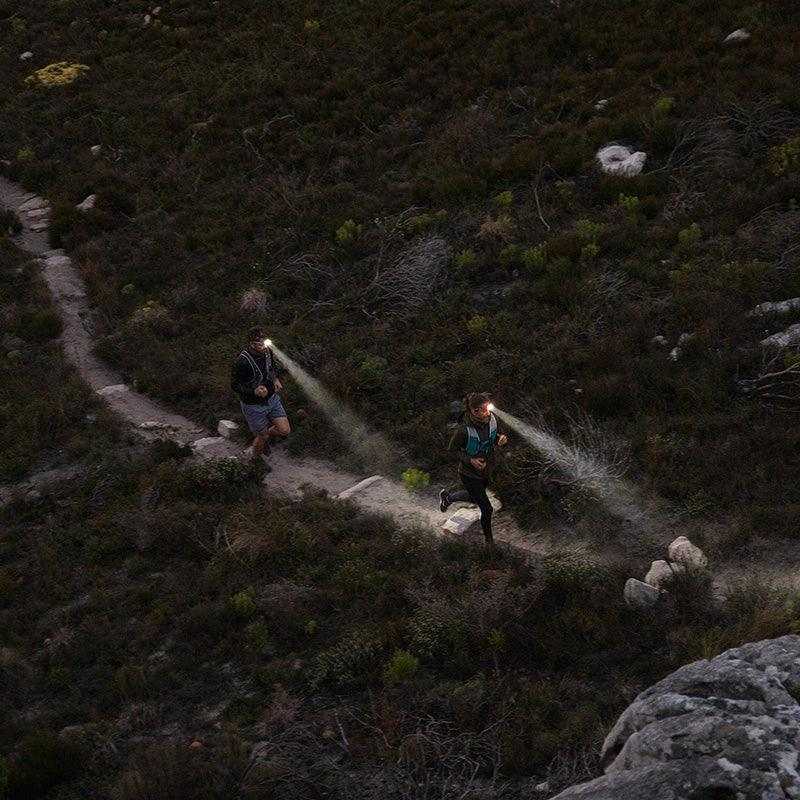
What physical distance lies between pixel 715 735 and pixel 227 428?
889 cm

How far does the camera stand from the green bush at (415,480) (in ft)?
31.1

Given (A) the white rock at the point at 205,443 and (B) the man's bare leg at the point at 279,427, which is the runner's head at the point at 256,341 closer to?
(B) the man's bare leg at the point at 279,427

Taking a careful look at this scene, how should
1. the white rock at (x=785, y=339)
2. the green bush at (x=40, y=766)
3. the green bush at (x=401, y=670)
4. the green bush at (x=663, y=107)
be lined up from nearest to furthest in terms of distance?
1. the green bush at (x=40, y=766)
2. the green bush at (x=401, y=670)
3. the white rock at (x=785, y=339)
4. the green bush at (x=663, y=107)

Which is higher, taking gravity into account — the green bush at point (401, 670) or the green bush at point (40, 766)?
the green bush at point (40, 766)

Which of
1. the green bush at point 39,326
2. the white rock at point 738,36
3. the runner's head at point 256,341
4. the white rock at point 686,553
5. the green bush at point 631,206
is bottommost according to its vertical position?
the white rock at point 686,553

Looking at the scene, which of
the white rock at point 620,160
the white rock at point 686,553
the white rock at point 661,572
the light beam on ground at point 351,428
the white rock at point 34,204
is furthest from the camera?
the white rock at point 34,204

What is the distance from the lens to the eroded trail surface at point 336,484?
712 cm

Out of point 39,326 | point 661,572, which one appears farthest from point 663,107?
point 39,326

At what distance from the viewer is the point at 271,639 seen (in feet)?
23.5

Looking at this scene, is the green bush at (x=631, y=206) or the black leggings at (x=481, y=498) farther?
the green bush at (x=631, y=206)

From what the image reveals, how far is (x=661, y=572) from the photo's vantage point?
22.1 feet

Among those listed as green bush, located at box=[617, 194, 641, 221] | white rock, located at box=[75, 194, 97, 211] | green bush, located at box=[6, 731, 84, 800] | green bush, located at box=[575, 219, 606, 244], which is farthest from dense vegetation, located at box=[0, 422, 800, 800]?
white rock, located at box=[75, 194, 97, 211]

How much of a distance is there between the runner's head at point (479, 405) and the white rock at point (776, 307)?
4.45 meters

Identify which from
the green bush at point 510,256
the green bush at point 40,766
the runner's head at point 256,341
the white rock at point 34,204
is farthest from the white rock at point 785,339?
the white rock at point 34,204
